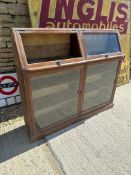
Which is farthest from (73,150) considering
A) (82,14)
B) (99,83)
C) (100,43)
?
(82,14)

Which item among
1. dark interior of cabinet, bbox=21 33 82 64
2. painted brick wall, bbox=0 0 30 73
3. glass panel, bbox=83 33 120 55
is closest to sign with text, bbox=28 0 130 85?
painted brick wall, bbox=0 0 30 73

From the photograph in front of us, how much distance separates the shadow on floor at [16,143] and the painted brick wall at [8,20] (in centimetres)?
125

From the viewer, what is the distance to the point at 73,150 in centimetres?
262

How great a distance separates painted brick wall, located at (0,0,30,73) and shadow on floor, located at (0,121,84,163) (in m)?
1.25

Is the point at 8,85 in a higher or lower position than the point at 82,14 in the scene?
lower

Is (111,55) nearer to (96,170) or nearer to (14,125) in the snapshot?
(96,170)

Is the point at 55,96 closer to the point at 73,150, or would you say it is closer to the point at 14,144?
the point at 73,150

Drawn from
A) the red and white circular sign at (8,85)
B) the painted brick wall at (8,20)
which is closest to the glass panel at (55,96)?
the red and white circular sign at (8,85)

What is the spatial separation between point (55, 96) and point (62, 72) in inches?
17.5

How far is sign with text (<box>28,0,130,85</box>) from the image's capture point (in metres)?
Result: 2.98

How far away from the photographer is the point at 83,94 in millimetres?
2980

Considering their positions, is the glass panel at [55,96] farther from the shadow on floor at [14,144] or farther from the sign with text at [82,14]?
the sign with text at [82,14]

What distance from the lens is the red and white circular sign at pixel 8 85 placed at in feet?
10.9

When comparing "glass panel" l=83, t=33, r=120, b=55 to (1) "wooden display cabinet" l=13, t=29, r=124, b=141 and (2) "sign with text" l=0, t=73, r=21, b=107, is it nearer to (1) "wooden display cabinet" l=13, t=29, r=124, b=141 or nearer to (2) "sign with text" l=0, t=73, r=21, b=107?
(1) "wooden display cabinet" l=13, t=29, r=124, b=141
